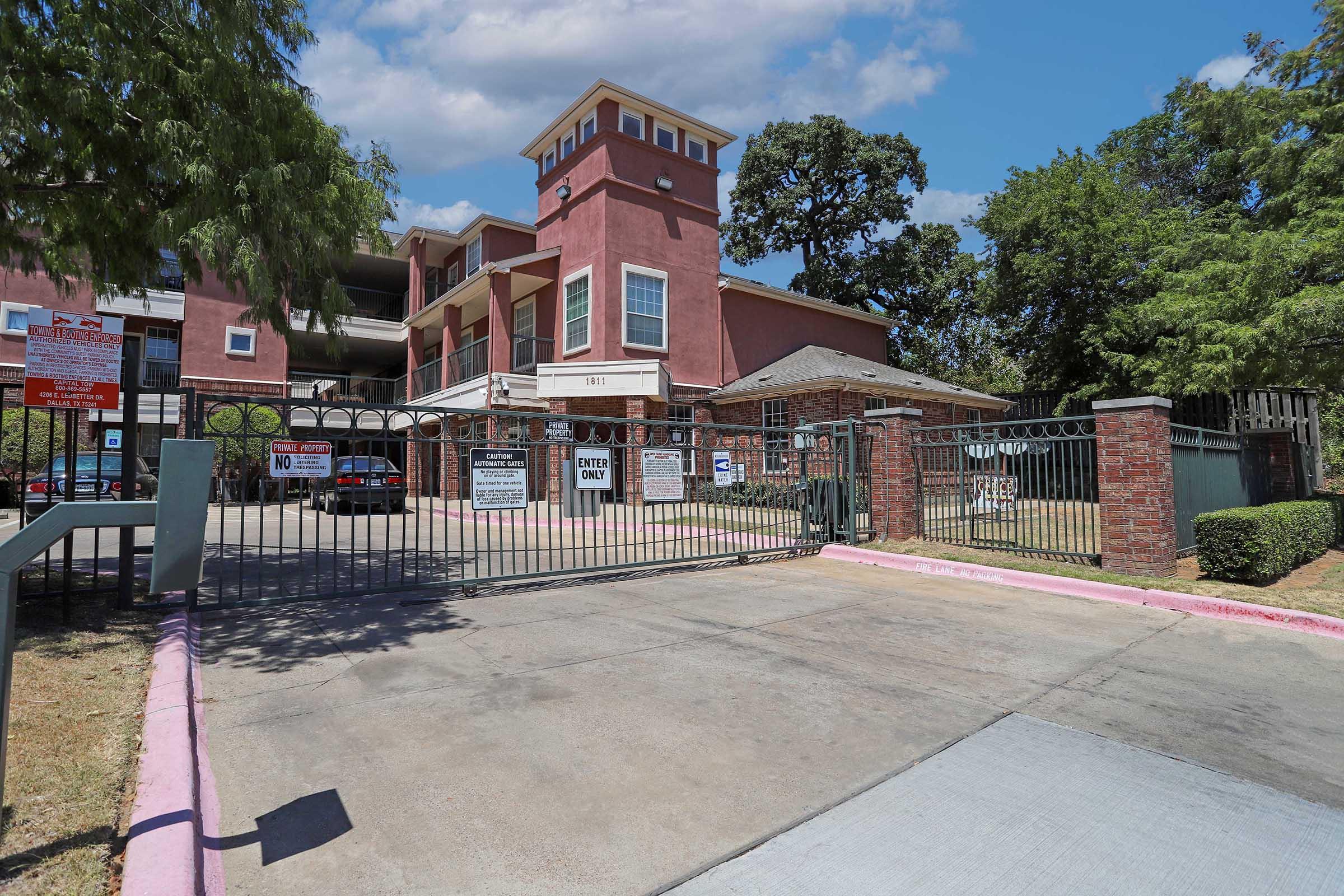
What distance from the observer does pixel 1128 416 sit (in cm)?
849

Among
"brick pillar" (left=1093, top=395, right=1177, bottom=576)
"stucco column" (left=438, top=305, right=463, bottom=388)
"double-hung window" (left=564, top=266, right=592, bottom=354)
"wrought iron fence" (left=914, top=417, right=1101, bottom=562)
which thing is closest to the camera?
"brick pillar" (left=1093, top=395, right=1177, bottom=576)

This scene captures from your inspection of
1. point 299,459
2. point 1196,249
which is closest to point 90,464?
point 299,459

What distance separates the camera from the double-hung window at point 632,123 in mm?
20719

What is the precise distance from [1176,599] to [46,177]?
1203 cm

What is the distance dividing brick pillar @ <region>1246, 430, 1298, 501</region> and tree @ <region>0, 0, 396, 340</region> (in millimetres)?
15637

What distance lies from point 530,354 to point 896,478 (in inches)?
570

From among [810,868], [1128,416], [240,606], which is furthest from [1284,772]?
[240,606]

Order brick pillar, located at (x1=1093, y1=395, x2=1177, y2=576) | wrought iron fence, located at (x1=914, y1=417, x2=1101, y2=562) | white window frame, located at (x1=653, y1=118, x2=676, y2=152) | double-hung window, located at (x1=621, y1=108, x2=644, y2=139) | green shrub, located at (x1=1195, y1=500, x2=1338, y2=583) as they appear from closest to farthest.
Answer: green shrub, located at (x1=1195, y1=500, x2=1338, y2=583) → brick pillar, located at (x1=1093, y1=395, x2=1177, y2=576) → wrought iron fence, located at (x1=914, y1=417, x2=1101, y2=562) → double-hung window, located at (x1=621, y1=108, x2=644, y2=139) → white window frame, located at (x1=653, y1=118, x2=676, y2=152)

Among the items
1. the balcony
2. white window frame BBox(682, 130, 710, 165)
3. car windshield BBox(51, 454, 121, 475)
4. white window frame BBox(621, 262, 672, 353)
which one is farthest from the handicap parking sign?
the balcony

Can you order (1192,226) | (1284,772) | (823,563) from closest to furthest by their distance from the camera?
1. (1284,772)
2. (823,563)
3. (1192,226)

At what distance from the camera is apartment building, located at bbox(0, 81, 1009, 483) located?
20.0 metres

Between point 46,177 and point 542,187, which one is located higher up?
point 542,187

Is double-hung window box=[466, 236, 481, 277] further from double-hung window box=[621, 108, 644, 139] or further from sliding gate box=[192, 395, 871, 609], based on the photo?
sliding gate box=[192, 395, 871, 609]

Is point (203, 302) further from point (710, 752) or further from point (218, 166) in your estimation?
point (710, 752)
